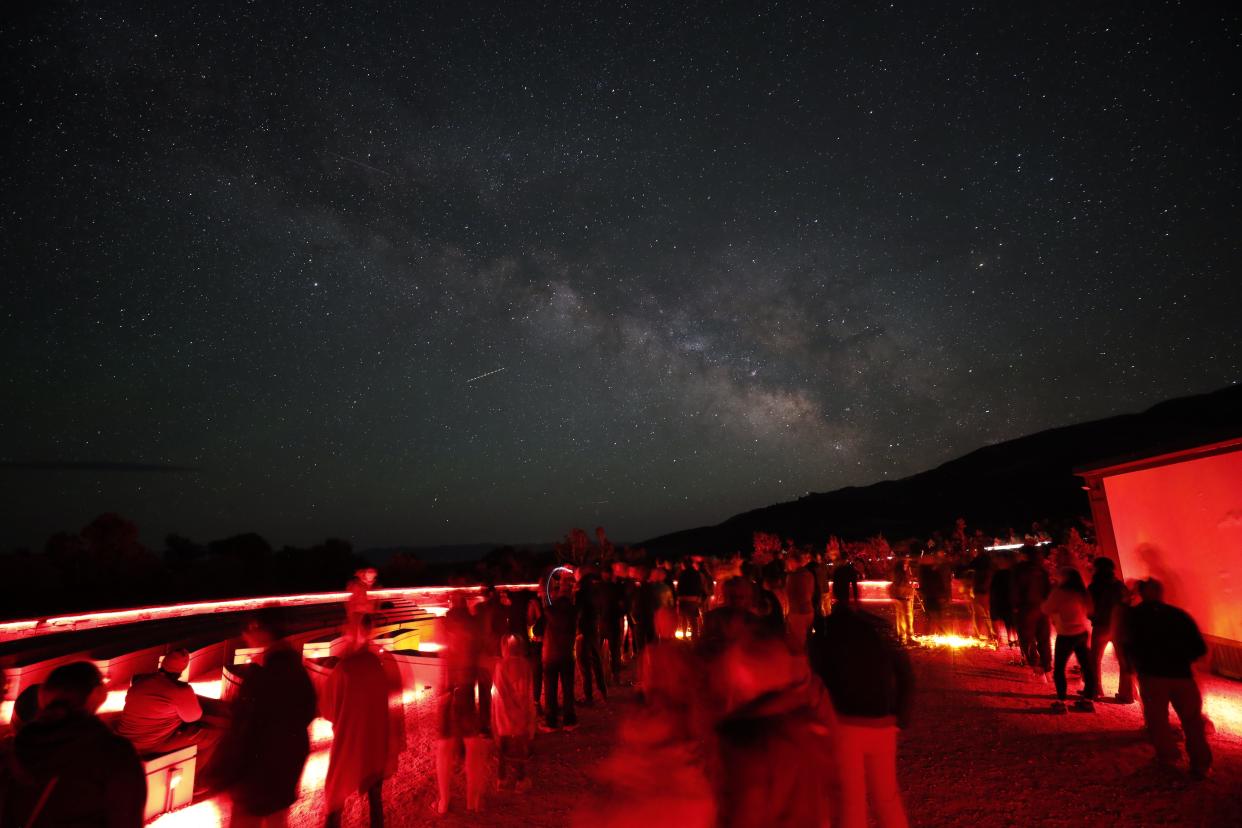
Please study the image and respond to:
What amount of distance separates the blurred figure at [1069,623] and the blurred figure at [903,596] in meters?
3.90

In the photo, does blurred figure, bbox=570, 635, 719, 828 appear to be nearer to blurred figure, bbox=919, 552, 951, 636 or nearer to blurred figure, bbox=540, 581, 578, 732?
blurred figure, bbox=540, 581, 578, 732

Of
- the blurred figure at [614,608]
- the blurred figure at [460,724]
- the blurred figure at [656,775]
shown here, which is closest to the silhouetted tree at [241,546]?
the blurred figure at [614,608]

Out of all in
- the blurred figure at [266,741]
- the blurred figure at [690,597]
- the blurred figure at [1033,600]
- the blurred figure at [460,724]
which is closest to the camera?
the blurred figure at [266,741]

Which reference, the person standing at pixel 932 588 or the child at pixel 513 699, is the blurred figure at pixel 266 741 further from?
the person standing at pixel 932 588

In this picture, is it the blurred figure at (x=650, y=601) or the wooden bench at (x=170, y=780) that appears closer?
the wooden bench at (x=170, y=780)

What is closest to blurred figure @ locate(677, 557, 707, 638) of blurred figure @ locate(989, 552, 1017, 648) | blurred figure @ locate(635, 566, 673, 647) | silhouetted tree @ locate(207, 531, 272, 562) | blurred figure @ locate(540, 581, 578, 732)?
blurred figure @ locate(635, 566, 673, 647)

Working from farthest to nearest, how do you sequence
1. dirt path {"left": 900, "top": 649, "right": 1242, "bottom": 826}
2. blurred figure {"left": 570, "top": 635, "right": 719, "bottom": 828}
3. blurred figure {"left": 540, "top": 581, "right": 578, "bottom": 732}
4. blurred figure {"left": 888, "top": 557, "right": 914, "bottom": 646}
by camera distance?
blurred figure {"left": 888, "top": 557, "right": 914, "bottom": 646} < blurred figure {"left": 540, "top": 581, "right": 578, "bottom": 732} < dirt path {"left": 900, "top": 649, "right": 1242, "bottom": 826} < blurred figure {"left": 570, "top": 635, "right": 719, "bottom": 828}

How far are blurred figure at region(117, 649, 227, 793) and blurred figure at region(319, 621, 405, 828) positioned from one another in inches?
68.2

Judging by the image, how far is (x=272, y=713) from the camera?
3.73 meters

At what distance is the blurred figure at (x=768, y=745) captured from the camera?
2338mm

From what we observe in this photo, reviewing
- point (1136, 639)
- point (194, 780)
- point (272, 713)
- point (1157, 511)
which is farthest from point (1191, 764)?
point (194, 780)

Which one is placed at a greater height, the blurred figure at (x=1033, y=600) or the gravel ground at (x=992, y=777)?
the blurred figure at (x=1033, y=600)

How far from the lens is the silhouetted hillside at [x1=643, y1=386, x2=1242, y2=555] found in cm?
8006

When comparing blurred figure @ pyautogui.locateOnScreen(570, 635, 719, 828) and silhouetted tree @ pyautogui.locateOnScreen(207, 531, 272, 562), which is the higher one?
silhouetted tree @ pyautogui.locateOnScreen(207, 531, 272, 562)
